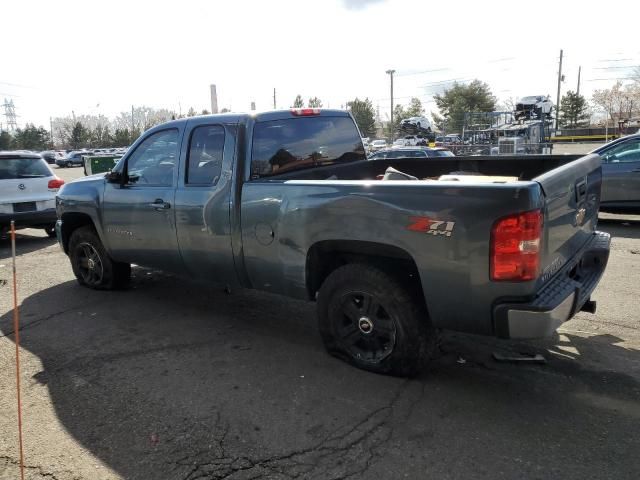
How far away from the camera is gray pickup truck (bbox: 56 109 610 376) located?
2887 mm

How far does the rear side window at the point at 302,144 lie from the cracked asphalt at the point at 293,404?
1.51 meters

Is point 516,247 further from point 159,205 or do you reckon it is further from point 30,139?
point 30,139

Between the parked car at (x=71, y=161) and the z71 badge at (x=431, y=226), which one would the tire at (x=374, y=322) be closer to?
the z71 badge at (x=431, y=226)

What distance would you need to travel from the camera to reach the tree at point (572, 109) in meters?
72.6

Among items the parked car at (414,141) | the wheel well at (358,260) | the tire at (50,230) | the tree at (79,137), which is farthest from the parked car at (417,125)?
the tree at (79,137)

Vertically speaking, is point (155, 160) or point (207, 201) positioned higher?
point (155, 160)

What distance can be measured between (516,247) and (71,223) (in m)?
5.28

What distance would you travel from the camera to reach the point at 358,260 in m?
3.62

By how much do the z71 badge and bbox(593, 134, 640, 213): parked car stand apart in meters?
7.56

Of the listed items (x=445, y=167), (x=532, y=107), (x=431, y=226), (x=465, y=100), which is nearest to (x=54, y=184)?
(x=445, y=167)

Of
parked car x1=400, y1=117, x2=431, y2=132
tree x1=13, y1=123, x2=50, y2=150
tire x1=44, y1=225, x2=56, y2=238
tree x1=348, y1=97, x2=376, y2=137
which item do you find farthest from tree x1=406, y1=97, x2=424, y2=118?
tire x1=44, y1=225, x2=56, y2=238

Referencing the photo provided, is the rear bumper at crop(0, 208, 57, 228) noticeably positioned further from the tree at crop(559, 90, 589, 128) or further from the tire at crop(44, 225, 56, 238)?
the tree at crop(559, 90, 589, 128)

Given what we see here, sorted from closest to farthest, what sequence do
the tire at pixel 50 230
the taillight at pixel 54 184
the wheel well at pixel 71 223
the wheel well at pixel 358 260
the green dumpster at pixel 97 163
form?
the wheel well at pixel 358 260 < the wheel well at pixel 71 223 < the taillight at pixel 54 184 < the tire at pixel 50 230 < the green dumpster at pixel 97 163

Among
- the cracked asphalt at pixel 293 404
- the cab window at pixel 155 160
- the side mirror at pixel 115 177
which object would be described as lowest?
the cracked asphalt at pixel 293 404
